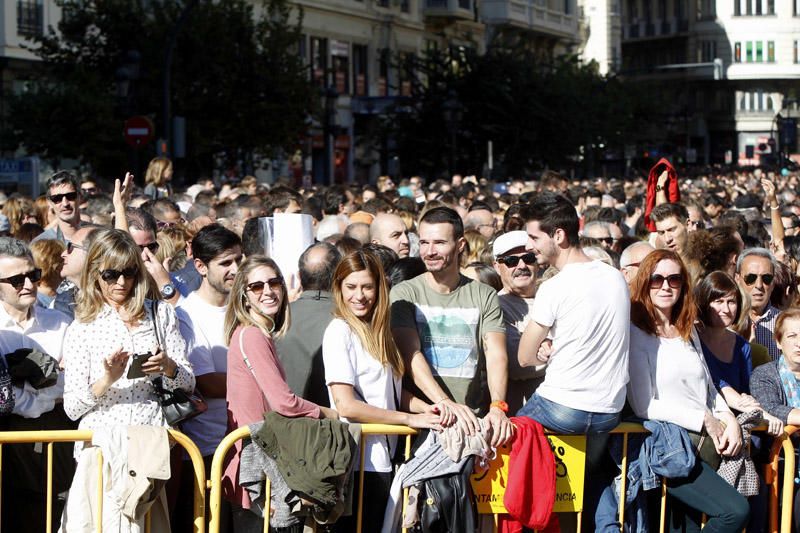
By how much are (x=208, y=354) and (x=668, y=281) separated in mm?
2288

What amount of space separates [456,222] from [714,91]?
10396 cm

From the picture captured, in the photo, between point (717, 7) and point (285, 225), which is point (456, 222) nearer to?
point (285, 225)

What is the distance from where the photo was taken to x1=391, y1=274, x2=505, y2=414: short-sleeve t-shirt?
6773 mm

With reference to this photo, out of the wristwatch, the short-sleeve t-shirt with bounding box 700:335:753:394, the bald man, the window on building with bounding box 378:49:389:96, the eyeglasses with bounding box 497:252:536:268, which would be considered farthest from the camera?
the window on building with bounding box 378:49:389:96

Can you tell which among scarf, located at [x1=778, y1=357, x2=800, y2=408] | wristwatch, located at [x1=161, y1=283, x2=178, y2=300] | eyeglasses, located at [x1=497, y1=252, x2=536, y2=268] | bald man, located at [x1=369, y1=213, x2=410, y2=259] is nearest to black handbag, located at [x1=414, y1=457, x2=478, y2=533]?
eyeglasses, located at [x1=497, y1=252, x2=536, y2=268]

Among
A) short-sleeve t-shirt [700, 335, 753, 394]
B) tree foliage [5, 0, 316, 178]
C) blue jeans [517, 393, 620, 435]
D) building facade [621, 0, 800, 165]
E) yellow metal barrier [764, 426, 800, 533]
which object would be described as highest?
building facade [621, 0, 800, 165]

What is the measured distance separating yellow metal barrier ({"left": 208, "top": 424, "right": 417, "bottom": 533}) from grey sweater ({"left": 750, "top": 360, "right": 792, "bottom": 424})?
188 centimetres

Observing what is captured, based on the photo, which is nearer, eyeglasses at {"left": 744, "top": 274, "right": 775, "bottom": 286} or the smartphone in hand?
the smartphone in hand

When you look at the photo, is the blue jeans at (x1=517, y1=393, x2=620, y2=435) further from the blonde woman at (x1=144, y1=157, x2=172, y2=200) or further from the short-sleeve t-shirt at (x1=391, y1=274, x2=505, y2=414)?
the blonde woman at (x1=144, y1=157, x2=172, y2=200)

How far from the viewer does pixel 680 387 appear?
6.67 m

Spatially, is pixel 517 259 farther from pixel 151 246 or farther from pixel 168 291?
pixel 151 246

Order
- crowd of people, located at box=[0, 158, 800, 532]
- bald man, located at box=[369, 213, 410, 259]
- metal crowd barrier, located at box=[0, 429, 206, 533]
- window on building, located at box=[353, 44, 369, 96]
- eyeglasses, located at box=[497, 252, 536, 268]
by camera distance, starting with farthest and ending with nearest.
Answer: window on building, located at box=[353, 44, 369, 96], bald man, located at box=[369, 213, 410, 259], eyeglasses, located at box=[497, 252, 536, 268], crowd of people, located at box=[0, 158, 800, 532], metal crowd barrier, located at box=[0, 429, 206, 533]

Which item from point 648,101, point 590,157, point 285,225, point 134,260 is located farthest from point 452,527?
point 648,101

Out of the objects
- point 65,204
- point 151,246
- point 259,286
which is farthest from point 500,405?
point 65,204
